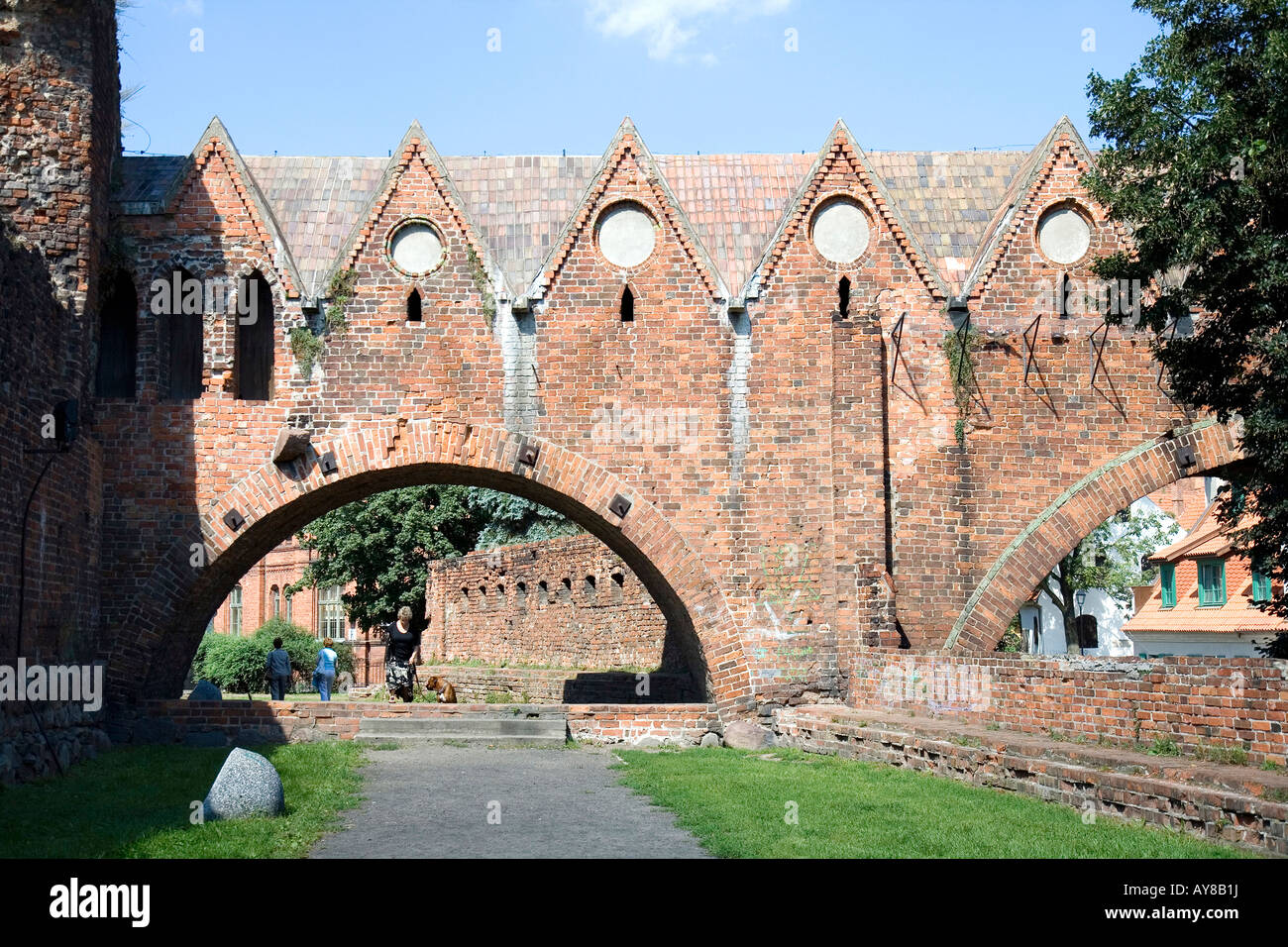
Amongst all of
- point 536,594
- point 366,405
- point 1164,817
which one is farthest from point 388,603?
point 1164,817

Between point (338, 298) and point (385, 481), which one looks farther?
point (385, 481)

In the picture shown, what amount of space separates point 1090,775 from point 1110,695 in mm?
2039

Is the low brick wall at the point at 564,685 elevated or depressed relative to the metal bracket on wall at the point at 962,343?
depressed

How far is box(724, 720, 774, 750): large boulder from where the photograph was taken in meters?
17.7

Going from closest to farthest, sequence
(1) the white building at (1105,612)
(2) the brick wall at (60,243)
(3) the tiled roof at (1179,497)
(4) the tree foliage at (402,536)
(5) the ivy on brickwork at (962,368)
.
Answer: (2) the brick wall at (60,243) < (5) the ivy on brickwork at (962,368) < (4) the tree foliage at (402,536) < (1) the white building at (1105,612) < (3) the tiled roof at (1179,497)

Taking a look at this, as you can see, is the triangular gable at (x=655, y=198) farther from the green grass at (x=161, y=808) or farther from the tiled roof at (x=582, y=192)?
the green grass at (x=161, y=808)

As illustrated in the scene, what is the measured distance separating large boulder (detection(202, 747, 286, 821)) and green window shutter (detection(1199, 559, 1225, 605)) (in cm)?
2962

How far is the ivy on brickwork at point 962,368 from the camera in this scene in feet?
61.8

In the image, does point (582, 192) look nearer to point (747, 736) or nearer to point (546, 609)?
point (747, 736)

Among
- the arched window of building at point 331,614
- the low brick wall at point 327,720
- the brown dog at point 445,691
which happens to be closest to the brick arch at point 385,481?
the low brick wall at point 327,720

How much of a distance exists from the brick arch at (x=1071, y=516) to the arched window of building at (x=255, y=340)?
392 inches

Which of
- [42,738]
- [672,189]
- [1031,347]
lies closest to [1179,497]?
[1031,347]

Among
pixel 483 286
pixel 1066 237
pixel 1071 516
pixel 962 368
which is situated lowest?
pixel 1071 516

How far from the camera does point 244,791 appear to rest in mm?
9898
